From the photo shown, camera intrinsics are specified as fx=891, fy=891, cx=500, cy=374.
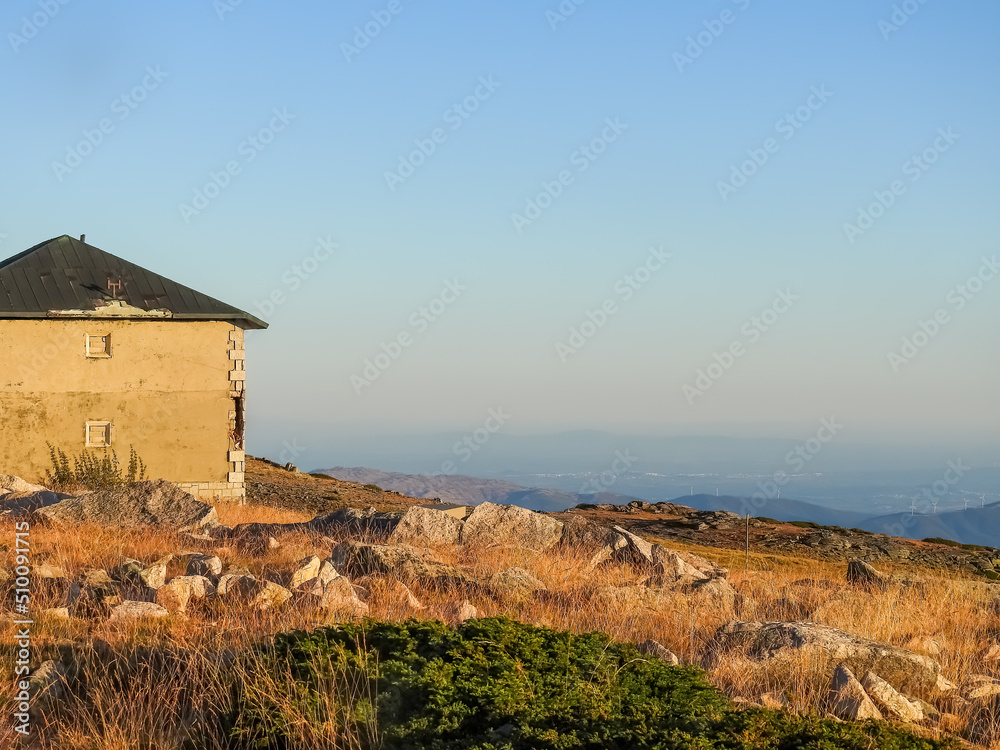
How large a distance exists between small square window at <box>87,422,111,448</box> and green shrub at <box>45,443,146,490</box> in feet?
0.69

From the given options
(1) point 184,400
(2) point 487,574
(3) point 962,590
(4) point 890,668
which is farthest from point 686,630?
(1) point 184,400

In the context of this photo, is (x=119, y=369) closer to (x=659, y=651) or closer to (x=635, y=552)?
(x=635, y=552)

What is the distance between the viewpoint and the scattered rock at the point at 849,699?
5.83 meters

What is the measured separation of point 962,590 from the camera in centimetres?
1204

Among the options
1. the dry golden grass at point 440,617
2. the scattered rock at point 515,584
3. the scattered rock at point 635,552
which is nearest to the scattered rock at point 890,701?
the dry golden grass at point 440,617

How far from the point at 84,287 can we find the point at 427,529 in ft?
46.2

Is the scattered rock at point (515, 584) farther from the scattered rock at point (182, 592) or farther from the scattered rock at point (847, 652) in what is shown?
the scattered rock at point (182, 592)

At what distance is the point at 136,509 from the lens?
43.4 feet

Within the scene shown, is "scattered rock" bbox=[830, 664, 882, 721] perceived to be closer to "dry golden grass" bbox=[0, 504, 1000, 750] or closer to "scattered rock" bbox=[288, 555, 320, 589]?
"dry golden grass" bbox=[0, 504, 1000, 750]

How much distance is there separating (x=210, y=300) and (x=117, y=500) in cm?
1000

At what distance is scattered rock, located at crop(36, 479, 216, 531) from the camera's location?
12.6m

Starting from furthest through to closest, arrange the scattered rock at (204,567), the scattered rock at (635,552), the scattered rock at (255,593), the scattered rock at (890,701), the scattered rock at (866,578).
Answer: the scattered rock at (866,578) → the scattered rock at (635,552) → the scattered rock at (204,567) → the scattered rock at (255,593) → the scattered rock at (890,701)

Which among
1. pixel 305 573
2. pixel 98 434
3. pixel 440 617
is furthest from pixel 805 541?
pixel 98 434

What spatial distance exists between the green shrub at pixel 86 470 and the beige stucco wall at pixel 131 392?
0.16 m
